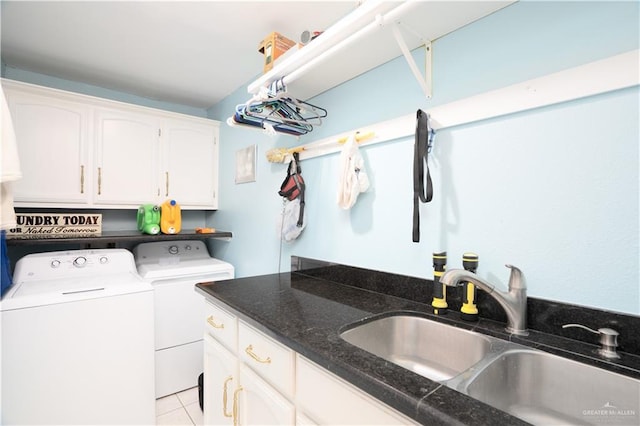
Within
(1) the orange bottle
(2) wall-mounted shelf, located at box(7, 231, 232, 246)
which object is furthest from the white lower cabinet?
(1) the orange bottle

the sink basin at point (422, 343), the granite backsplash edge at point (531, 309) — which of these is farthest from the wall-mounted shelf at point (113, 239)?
the sink basin at point (422, 343)

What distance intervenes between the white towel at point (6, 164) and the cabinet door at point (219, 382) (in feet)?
3.70

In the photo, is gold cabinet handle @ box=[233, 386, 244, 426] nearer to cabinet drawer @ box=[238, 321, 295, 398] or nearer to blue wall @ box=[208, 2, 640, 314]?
cabinet drawer @ box=[238, 321, 295, 398]

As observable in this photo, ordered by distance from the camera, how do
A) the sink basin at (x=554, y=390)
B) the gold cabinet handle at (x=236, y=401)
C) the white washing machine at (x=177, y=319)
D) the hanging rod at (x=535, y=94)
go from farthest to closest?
the white washing machine at (x=177, y=319) → the gold cabinet handle at (x=236, y=401) → the hanging rod at (x=535, y=94) → the sink basin at (x=554, y=390)

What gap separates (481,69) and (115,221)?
2.93 meters

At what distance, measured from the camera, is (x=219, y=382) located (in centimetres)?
134

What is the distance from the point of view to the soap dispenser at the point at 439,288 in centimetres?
106

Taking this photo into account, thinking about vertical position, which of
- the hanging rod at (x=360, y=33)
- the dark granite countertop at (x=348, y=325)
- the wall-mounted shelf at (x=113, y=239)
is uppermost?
the hanging rod at (x=360, y=33)

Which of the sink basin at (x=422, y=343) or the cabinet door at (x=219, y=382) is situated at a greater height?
the sink basin at (x=422, y=343)

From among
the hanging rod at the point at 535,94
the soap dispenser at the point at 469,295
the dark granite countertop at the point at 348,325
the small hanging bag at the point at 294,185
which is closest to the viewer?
the dark granite countertop at the point at 348,325

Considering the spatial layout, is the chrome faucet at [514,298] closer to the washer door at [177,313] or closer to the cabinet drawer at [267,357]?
the cabinet drawer at [267,357]

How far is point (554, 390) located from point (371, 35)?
1267mm

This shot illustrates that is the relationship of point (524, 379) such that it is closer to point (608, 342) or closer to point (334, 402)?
point (608, 342)

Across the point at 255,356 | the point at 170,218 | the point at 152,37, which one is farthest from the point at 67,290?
the point at 152,37
